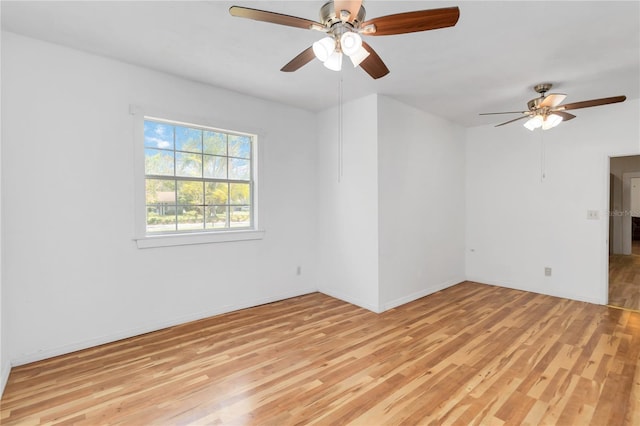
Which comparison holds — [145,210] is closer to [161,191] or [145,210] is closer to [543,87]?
[161,191]

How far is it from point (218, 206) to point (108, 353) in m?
1.83

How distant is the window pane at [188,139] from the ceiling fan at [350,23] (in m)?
2.11

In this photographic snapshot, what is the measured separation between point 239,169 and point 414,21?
2859mm

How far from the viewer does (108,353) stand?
9.11 ft

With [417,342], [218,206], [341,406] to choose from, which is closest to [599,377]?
[417,342]

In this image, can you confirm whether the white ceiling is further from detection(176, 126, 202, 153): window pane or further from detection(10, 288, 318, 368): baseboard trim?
detection(10, 288, 318, 368): baseboard trim

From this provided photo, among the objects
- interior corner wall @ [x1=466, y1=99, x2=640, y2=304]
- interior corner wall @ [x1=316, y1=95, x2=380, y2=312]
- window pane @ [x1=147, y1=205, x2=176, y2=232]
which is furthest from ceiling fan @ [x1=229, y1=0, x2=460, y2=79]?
interior corner wall @ [x1=466, y1=99, x2=640, y2=304]

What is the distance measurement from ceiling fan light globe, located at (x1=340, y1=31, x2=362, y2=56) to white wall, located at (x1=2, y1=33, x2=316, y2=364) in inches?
90.7

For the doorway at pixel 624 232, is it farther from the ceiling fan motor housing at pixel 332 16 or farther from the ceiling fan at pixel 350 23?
the ceiling fan motor housing at pixel 332 16

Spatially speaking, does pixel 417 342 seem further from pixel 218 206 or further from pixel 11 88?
pixel 11 88

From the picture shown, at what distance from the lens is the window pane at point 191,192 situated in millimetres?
3516

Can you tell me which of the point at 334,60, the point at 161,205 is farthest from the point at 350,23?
the point at 161,205

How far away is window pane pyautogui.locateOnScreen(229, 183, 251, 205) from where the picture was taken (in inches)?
155

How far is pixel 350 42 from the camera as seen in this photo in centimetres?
175
